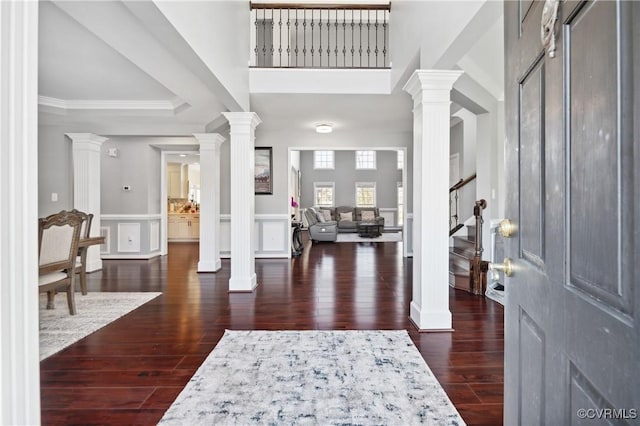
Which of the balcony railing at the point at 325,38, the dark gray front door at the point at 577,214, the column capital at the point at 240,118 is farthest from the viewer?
the balcony railing at the point at 325,38

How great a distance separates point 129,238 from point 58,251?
3954 millimetres

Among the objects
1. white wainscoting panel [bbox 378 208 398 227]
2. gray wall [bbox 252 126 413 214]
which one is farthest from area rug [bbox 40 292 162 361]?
white wainscoting panel [bbox 378 208 398 227]

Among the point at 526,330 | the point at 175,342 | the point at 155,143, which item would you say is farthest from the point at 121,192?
the point at 526,330

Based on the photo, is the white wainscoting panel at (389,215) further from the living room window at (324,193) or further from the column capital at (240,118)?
the column capital at (240,118)

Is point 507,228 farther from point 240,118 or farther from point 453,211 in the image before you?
point 453,211

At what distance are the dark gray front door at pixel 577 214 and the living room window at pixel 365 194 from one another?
13811 millimetres

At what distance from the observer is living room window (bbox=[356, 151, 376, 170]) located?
1480 centimetres

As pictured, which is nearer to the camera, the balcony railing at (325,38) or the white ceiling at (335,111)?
the white ceiling at (335,111)

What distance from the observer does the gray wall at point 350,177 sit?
48.3ft

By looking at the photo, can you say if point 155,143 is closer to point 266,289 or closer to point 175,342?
point 266,289

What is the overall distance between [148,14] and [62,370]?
7.62 feet

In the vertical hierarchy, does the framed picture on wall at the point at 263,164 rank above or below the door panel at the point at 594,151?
above

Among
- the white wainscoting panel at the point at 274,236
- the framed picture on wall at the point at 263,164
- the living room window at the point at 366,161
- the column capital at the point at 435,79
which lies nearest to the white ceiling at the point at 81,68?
the framed picture on wall at the point at 263,164

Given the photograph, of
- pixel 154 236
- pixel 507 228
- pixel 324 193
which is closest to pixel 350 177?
pixel 324 193
